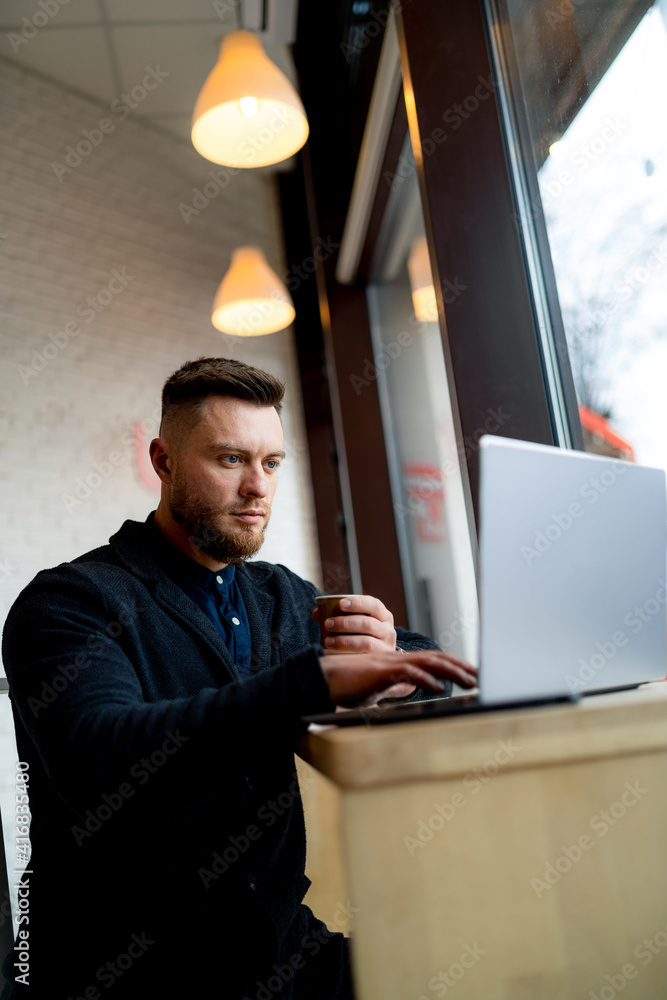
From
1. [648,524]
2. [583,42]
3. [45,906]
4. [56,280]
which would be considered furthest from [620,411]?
[56,280]

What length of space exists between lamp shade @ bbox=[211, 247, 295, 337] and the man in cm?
241

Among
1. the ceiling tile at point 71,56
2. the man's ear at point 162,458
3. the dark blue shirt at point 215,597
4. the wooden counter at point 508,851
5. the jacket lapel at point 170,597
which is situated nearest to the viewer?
the wooden counter at point 508,851

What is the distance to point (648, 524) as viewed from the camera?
993mm

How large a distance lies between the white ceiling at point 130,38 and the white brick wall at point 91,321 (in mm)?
149

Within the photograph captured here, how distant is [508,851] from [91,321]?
411 centimetres

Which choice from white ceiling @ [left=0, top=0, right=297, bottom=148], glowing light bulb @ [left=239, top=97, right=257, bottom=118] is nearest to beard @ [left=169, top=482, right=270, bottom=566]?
glowing light bulb @ [left=239, top=97, right=257, bottom=118]

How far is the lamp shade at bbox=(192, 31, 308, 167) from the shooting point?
2.56 meters

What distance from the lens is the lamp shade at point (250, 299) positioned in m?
3.87

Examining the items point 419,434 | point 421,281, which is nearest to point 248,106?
point 421,281

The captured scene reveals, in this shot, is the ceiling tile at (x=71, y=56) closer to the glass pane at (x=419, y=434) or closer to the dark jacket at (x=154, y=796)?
the glass pane at (x=419, y=434)

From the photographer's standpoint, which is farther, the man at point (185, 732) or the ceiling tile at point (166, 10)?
the ceiling tile at point (166, 10)

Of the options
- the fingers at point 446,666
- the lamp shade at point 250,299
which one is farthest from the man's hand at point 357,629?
the lamp shade at point 250,299

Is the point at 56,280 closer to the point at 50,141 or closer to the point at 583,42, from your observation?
the point at 50,141

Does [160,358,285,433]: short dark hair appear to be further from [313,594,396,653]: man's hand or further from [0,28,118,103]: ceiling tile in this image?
[0,28,118,103]: ceiling tile
